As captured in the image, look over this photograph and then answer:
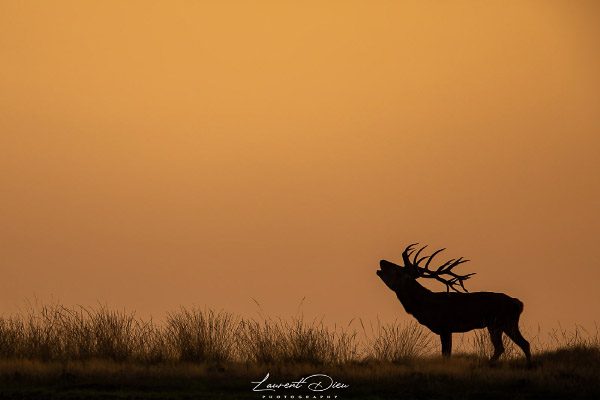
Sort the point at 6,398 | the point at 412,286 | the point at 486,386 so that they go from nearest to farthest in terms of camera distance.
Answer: the point at 6,398 < the point at 486,386 < the point at 412,286

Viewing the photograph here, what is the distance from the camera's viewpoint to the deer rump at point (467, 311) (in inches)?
735

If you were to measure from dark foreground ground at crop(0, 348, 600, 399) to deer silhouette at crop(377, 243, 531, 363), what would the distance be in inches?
48.0

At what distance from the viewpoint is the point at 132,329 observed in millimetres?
18641

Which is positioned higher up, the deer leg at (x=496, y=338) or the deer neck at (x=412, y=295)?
the deer neck at (x=412, y=295)

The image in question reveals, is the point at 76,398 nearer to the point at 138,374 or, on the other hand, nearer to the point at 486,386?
the point at 138,374

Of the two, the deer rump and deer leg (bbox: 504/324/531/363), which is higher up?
the deer rump

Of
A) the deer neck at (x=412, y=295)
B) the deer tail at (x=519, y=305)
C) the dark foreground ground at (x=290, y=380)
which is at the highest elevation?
the deer neck at (x=412, y=295)

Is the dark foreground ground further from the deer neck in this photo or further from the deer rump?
the deer neck

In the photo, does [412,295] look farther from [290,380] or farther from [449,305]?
[290,380]

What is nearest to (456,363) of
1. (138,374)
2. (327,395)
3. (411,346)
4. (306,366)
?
(411,346)

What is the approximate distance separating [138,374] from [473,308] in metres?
6.41

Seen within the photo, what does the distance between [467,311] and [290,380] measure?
15.2ft

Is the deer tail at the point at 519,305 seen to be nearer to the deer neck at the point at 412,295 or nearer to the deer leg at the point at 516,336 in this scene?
the deer leg at the point at 516,336

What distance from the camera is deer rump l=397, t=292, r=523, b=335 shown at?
18.7 m
